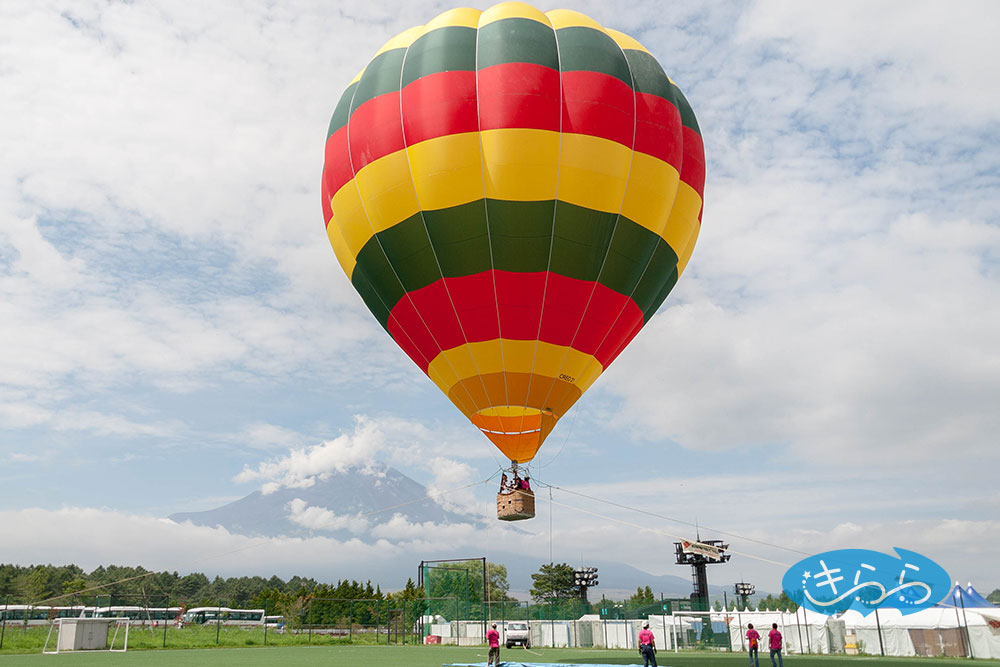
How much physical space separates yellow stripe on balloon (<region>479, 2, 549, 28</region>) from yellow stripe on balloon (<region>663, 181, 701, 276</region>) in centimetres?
495

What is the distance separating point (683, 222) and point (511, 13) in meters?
6.04

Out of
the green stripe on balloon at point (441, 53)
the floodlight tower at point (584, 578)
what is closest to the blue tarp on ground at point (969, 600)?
the green stripe on balloon at point (441, 53)

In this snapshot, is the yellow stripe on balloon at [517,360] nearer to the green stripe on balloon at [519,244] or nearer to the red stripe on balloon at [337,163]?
the green stripe on balloon at [519,244]

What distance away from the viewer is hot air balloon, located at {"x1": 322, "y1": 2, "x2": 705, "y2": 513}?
14.7 metres

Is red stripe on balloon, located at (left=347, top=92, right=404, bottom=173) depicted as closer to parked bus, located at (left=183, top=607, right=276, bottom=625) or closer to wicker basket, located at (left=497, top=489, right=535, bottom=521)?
wicker basket, located at (left=497, top=489, right=535, bottom=521)

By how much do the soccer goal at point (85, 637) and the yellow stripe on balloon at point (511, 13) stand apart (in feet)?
86.9

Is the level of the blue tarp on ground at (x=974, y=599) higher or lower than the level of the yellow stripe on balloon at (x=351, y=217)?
lower

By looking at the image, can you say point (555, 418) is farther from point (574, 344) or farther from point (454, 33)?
point (454, 33)

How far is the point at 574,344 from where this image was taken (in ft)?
52.7

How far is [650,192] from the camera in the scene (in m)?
15.5

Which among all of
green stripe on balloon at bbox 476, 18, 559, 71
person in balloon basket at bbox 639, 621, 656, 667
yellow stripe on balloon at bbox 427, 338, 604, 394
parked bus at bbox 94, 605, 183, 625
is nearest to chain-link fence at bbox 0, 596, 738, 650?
parked bus at bbox 94, 605, 183, 625

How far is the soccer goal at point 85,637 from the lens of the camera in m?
27.8

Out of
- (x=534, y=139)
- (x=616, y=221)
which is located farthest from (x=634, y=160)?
(x=534, y=139)

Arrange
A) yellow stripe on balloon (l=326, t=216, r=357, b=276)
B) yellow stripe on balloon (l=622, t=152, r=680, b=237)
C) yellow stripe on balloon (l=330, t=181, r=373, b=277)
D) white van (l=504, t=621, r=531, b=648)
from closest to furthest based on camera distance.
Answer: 1. yellow stripe on balloon (l=622, t=152, r=680, b=237)
2. yellow stripe on balloon (l=330, t=181, r=373, b=277)
3. yellow stripe on balloon (l=326, t=216, r=357, b=276)
4. white van (l=504, t=621, r=531, b=648)
